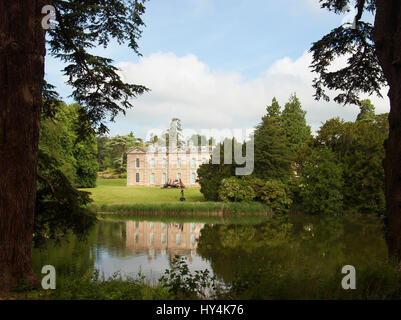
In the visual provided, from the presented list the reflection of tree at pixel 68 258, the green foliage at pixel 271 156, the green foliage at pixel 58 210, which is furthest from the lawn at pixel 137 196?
the green foliage at pixel 58 210

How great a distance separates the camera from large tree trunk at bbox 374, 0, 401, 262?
4973 millimetres

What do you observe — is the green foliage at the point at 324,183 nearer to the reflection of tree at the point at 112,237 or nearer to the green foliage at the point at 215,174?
the green foliage at the point at 215,174

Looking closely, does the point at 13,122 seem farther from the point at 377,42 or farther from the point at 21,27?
the point at 377,42

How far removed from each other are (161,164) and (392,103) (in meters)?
43.5

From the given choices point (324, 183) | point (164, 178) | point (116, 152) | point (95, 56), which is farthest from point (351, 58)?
point (116, 152)

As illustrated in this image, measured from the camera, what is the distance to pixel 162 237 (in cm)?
1559

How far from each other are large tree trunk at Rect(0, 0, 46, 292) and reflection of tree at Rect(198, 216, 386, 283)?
4.47 meters

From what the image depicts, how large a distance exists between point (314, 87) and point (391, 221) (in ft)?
13.2

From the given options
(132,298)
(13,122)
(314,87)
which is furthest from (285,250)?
(13,122)

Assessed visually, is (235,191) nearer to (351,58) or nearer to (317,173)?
(317,173)

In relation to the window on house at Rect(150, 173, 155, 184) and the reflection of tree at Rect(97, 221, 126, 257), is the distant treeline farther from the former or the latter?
the window on house at Rect(150, 173, 155, 184)

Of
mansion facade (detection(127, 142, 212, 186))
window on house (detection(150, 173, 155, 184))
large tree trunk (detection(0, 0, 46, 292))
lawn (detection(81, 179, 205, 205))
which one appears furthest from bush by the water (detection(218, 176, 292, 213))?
window on house (detection(150, 173, 155, 184))

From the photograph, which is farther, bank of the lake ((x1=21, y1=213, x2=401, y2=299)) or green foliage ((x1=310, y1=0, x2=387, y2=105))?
green foliage ((x1=310, y1=0, x2=387, y2=105))
